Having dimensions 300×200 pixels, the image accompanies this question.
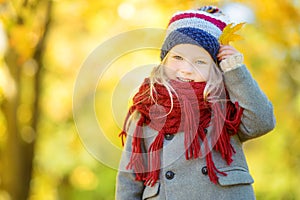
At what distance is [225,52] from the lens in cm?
262

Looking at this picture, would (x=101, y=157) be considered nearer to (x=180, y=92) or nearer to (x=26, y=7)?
(x=180, y=92)

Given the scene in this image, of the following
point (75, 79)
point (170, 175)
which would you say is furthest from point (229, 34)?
point (75, 79)

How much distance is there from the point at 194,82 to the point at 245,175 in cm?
42

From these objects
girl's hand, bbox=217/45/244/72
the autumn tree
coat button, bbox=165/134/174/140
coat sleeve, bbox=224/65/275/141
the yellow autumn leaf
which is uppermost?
the autumn tree

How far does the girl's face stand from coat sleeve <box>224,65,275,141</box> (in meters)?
0.09

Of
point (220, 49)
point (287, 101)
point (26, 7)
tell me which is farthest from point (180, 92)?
point (287, 101)

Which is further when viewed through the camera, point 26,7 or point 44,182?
point 44,182

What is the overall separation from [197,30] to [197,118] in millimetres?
351

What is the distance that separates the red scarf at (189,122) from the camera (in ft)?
8.44

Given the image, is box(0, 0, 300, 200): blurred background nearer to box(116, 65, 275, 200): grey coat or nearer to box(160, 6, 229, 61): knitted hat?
box(116, 65, 275, 200): grey coat

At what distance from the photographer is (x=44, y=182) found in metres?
13.5

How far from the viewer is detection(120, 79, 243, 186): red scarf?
2573 mm

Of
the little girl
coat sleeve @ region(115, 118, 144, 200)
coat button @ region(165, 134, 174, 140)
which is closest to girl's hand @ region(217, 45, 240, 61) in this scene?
the little girl

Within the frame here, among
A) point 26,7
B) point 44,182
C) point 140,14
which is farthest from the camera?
point 44,182
